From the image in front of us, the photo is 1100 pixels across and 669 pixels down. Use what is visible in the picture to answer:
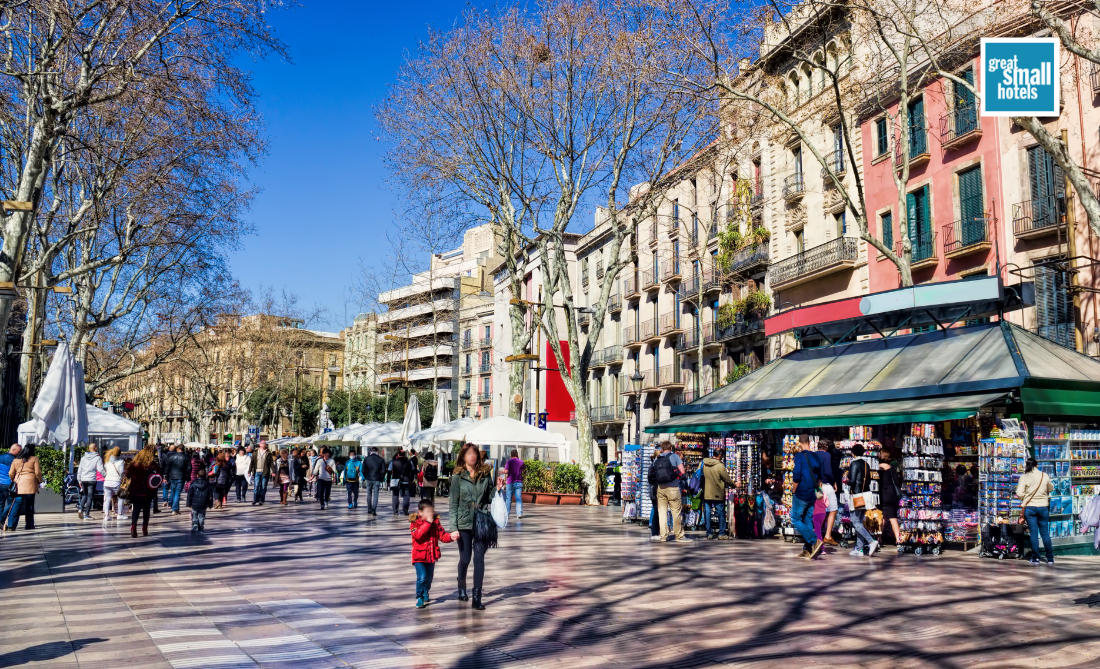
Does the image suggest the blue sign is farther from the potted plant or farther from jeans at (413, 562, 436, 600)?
the potted plant

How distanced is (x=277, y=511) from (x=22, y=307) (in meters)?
24.1

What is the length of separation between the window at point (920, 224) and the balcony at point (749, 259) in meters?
7.65

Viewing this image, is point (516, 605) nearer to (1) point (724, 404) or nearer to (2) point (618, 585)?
(2) point (618, 585)

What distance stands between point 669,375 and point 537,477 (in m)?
15.2

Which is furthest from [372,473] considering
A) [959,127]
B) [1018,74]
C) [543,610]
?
[959,127]

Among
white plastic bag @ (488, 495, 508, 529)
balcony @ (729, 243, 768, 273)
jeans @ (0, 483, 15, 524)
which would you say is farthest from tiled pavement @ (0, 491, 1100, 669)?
balcony @ (729, 243, 768, 273)

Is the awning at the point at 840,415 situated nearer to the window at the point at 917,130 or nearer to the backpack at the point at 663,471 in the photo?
the backpack at the point at 663,471

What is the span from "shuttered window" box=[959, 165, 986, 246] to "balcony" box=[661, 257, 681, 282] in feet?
59.5

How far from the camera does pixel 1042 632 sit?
23.7ft

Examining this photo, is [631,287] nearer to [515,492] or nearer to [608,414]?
[608,414]

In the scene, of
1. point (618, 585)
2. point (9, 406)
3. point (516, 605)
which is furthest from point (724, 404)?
point (9, 406)

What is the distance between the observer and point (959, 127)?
24.8 metres

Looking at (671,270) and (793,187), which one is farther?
(671,270)

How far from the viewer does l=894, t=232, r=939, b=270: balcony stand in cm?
2558
